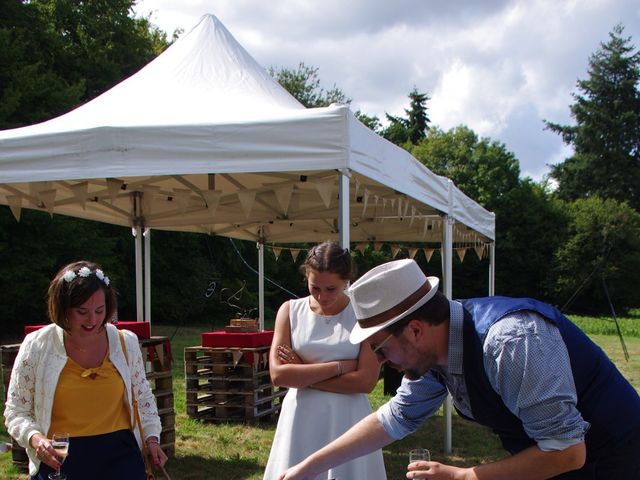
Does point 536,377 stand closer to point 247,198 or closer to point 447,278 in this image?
point 247,198

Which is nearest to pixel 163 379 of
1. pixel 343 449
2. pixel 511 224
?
pixel 343 449

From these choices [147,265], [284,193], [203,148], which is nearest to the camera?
[203,148]

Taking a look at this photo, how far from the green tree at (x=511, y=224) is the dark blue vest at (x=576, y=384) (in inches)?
1166

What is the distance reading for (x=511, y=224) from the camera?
3272cm

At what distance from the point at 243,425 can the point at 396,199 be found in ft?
9.55

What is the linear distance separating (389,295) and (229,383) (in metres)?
5.74

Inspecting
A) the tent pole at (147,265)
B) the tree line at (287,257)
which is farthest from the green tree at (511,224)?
the tent pole at (147,265)

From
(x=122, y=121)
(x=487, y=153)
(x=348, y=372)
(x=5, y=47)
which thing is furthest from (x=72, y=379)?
(x=487, y=153)

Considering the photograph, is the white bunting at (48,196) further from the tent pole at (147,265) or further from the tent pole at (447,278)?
the tent pole at (447,278)

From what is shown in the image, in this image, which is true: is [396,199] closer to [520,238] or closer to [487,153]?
[520,238]

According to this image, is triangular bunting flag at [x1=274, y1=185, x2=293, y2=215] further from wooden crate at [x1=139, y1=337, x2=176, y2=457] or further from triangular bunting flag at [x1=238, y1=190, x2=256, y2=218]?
wooden crate at [x1=139, y1=337, x2=176, y2=457]

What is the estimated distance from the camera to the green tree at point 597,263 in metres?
30.4

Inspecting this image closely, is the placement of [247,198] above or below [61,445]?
above

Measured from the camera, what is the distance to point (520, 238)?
32.2 metres
